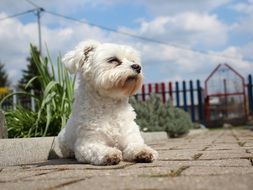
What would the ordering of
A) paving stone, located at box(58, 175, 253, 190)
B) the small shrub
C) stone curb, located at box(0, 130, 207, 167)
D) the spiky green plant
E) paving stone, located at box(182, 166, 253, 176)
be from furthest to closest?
the small shrub, the spiky green plant, stone curb, located at box(0, 130, 207, 167), paving stone, located at box(182, 166, 253, 176), paving stone, located at box(58, 175, 253, 190)

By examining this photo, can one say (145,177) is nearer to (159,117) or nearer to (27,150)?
(27,150)

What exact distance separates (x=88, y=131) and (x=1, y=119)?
59.0 inches

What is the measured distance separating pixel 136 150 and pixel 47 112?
2.47m

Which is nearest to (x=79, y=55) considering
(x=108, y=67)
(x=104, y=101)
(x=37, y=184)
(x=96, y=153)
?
(x=108, y=67)

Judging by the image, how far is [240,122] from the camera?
70.5 feet

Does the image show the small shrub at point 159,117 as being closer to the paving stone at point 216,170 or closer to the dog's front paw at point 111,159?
the dog's front paw at point 111,159

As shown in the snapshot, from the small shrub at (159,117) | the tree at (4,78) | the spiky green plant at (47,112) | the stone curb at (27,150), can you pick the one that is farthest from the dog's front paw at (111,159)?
the tree at (4,78)

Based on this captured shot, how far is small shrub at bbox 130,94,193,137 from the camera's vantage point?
1177 centimetres

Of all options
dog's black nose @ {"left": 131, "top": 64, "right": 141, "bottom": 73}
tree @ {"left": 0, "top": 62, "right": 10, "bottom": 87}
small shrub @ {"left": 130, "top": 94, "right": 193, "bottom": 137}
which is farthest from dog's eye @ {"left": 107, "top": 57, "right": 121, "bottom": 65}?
tree @ {"left": 0, "top": 62, "right": 10, "bottom": 87}

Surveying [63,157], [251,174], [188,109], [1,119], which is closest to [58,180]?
[251,174]

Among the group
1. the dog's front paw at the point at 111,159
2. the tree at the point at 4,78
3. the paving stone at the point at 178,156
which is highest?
the tree at the point at 4,78

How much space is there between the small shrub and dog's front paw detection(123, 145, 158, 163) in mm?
6958

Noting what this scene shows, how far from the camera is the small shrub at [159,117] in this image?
11766 millimetres

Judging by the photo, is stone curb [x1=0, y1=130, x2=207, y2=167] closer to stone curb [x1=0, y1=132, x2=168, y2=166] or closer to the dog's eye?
stone curb [x1=0, y1=132, x2=168, y2=166]
